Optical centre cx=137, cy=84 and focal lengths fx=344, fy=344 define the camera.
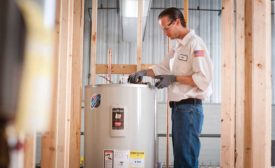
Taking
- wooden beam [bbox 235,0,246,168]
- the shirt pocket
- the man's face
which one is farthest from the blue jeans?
wooden beam [bbox 235,0,246,168]

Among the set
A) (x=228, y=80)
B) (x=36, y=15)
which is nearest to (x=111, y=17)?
(x=228, y=80)

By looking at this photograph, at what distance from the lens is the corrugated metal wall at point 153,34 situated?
272 inches

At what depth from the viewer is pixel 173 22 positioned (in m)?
2.55

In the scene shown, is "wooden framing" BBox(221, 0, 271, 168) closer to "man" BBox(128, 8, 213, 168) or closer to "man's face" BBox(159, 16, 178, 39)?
"man" BBox(128, 8, 213, 168)

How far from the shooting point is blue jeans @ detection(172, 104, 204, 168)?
2.38 metres

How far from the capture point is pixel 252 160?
6.47 feet

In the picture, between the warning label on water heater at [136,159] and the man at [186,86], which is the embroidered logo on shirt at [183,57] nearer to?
the man at [186,86]

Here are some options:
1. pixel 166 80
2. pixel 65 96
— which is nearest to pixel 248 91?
pixel 166 80

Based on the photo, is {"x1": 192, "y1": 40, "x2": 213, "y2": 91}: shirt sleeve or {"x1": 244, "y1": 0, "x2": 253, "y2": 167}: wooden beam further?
{"x1": 192, "y1": 40, "x2": 213, "y2": 91}: shirt sleeve

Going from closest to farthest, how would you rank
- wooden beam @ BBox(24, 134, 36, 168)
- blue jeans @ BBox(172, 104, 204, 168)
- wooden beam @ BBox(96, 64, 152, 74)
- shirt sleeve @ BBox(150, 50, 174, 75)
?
wooden beam @ BBox(24, 134, 36, 168) < blue jeans @ BBox(172, 104, 204, 168) < shirt sleeve @ BBox(150, 50, 174, 75) < wooden beam @ BBox(96, 64, 152, 74)

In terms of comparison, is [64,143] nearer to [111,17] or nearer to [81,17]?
[81,17]

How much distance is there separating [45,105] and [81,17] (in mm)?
2997

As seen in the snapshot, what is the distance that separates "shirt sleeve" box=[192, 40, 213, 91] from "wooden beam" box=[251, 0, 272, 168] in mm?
441

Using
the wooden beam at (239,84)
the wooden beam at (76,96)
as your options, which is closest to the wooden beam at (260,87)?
the wooden beam at (239,84)
